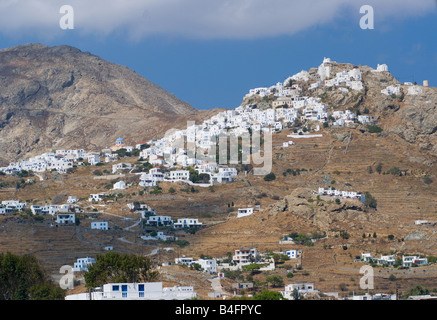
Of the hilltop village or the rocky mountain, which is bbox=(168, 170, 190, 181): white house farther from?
the rocky mountain

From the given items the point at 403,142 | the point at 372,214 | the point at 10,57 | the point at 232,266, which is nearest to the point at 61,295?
the point at 232,266

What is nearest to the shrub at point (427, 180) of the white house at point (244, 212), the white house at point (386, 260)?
the white house at point (244, 212)

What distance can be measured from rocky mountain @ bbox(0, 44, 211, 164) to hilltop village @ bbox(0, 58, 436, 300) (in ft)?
26.6

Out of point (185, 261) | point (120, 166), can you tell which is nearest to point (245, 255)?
point (185, 261)

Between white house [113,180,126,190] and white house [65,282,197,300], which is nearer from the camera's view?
white house [65,282,197,300]

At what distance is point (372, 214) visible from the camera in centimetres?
4728

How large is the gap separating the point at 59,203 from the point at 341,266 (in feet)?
69.3

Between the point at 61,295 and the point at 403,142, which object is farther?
the point at 403,142

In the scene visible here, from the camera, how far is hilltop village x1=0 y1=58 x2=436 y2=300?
133 feet

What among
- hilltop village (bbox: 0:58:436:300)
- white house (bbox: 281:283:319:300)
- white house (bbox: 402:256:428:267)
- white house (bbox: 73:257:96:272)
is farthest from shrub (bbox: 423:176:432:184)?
white house (bbox: 73:257:96:272)

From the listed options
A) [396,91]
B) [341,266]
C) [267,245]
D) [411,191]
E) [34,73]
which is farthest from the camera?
[34,73]

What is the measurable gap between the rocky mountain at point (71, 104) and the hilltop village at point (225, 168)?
8.12 metres

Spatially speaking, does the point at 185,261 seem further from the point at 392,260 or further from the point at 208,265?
the point at 392,260

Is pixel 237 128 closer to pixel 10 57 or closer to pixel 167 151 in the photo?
pixel 167 151
